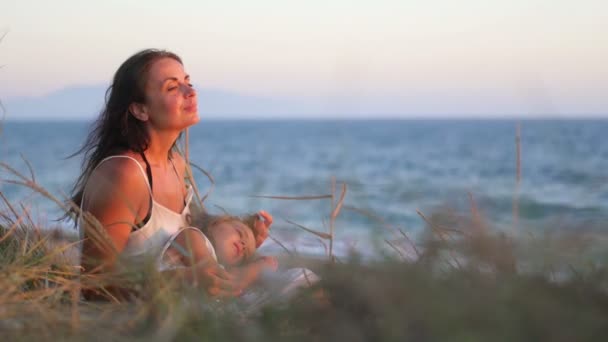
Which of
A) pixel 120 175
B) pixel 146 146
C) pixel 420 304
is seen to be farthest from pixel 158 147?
pixel 420 304

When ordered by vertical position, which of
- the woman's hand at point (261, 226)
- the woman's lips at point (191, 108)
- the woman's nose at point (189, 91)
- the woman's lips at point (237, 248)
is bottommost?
the woman's lips at point (237, 248)

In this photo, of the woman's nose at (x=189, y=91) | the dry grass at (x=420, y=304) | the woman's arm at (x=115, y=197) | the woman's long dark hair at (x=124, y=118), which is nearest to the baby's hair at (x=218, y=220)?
the woman's arm at (x=115, y=197)

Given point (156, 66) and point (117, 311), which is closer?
point (117, 311)

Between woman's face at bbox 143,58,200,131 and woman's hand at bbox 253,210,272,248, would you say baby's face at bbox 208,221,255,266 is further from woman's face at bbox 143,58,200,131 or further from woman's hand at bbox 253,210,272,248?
woman's face at bbox 143,58,200,131

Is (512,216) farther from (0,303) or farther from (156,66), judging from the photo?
(156,66)

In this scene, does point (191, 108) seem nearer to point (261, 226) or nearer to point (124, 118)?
point (124, 118)

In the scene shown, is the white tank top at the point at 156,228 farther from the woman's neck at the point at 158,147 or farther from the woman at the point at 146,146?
the woman's neck at the point at 158,147

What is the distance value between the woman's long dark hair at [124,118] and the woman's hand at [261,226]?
581 mm

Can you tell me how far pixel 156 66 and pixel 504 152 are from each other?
3237 centimetres

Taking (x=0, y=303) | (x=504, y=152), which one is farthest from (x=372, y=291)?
(x=504, y=152)

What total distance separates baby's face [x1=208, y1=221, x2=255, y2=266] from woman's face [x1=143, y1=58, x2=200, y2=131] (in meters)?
0.46

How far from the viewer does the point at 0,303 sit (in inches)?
54.4

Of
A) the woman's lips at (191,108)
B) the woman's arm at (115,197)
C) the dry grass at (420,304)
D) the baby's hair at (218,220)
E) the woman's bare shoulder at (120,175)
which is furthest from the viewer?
the woman's lips at (191,108)

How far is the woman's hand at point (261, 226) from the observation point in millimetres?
2699
